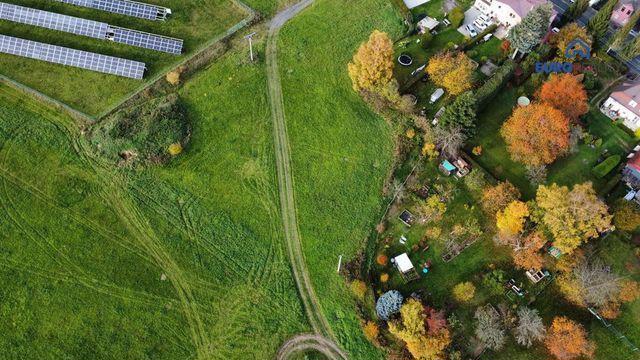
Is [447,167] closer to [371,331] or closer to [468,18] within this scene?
[371,331]

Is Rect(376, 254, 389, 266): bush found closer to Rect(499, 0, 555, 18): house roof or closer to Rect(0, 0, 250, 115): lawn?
Rect(0, 0, 250, 115): lawn

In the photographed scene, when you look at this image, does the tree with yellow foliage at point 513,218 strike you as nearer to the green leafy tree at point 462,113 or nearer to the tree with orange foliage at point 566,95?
the green leafy tree at point 462,113

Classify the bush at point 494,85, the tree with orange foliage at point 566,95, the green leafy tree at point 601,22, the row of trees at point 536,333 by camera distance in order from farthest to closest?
the green leafy tree at point 601,22, the bush at point 494,85, the tree with orange foliage at point 566,95, the row of trees at point 536,333

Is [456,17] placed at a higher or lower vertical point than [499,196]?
higher

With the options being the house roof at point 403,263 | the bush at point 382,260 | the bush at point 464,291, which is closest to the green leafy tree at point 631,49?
the bush at point 464,291

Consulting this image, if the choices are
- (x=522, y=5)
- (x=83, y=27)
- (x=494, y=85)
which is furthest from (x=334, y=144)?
(x=83, y=27)

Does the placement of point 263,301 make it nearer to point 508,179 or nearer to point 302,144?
point 302,144
